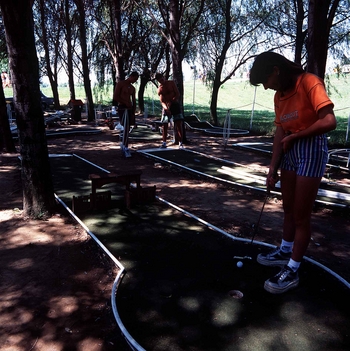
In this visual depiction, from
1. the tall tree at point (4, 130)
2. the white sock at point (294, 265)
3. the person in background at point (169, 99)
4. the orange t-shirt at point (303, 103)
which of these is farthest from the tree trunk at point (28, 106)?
the person in background at point (169, 99)

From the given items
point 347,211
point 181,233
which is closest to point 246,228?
point 181,233

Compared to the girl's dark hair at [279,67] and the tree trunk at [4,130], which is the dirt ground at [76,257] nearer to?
the girl's dark hair at [279,67]

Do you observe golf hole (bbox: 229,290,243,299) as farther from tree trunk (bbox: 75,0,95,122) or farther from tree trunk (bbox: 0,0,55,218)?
tree trunk (bbox: 75,0,95,122)

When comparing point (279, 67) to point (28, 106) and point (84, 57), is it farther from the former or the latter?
point (84, 57)

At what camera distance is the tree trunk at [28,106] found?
3.87m

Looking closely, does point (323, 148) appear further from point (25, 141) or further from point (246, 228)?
point (25, 141)

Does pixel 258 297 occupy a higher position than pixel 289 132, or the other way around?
pixel 289 132

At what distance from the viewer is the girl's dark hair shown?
2.39 metres

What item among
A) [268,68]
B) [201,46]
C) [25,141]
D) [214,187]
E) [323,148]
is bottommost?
[214,187]

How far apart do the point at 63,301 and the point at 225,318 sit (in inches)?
49.2

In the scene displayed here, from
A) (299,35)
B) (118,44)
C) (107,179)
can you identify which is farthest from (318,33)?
(118,44)

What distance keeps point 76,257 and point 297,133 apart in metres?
2.35

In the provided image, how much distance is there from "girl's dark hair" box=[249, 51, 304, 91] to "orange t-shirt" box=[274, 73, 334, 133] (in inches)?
2.2

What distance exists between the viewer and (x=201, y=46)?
690 inches
